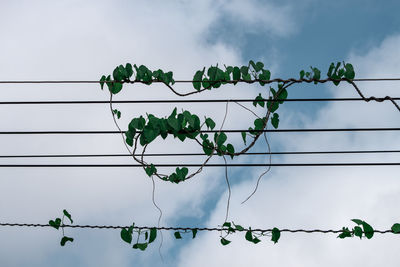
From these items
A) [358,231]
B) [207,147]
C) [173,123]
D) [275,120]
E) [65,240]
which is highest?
[275,120]

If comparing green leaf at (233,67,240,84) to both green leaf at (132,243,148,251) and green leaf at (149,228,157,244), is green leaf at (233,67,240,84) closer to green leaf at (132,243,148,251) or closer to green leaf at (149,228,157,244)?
green leaf at (149,228,157,244)

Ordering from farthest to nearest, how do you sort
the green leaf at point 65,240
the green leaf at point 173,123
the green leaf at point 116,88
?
the green leaf at point 65,240 → the green leaf at point 116,88 → the green leaf at point 173,123

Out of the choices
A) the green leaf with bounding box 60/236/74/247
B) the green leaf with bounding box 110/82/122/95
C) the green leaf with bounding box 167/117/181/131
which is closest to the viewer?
the green leaf with bounding box 167/117/181/131

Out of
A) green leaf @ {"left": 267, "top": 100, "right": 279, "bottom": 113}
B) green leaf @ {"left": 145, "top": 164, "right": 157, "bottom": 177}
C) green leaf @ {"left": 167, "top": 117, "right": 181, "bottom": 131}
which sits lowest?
green leaf @ {"left": 145, "top": 164, "right": 157, "bottom": 177}

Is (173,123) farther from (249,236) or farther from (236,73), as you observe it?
(249,236)

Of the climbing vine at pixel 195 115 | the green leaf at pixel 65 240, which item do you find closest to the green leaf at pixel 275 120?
the climbing vine at pixel 195 115

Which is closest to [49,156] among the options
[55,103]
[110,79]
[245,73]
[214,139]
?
[55,103]

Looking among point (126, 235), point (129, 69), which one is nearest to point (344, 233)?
point (126, 235)

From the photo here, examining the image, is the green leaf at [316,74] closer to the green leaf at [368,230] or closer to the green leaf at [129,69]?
the green leaf at [368,230]

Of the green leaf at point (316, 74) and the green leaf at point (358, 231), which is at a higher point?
the green leaf at point (316, 74)

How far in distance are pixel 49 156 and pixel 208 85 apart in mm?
1572

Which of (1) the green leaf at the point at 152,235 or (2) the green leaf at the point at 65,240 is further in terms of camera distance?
(2) the green leaf at the point at 65,240

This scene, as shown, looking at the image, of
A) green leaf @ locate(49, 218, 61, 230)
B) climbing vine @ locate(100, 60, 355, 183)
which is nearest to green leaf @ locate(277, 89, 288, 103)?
climbing vine @ locate(100, 60, 355, 183)

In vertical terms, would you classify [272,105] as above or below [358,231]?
above
